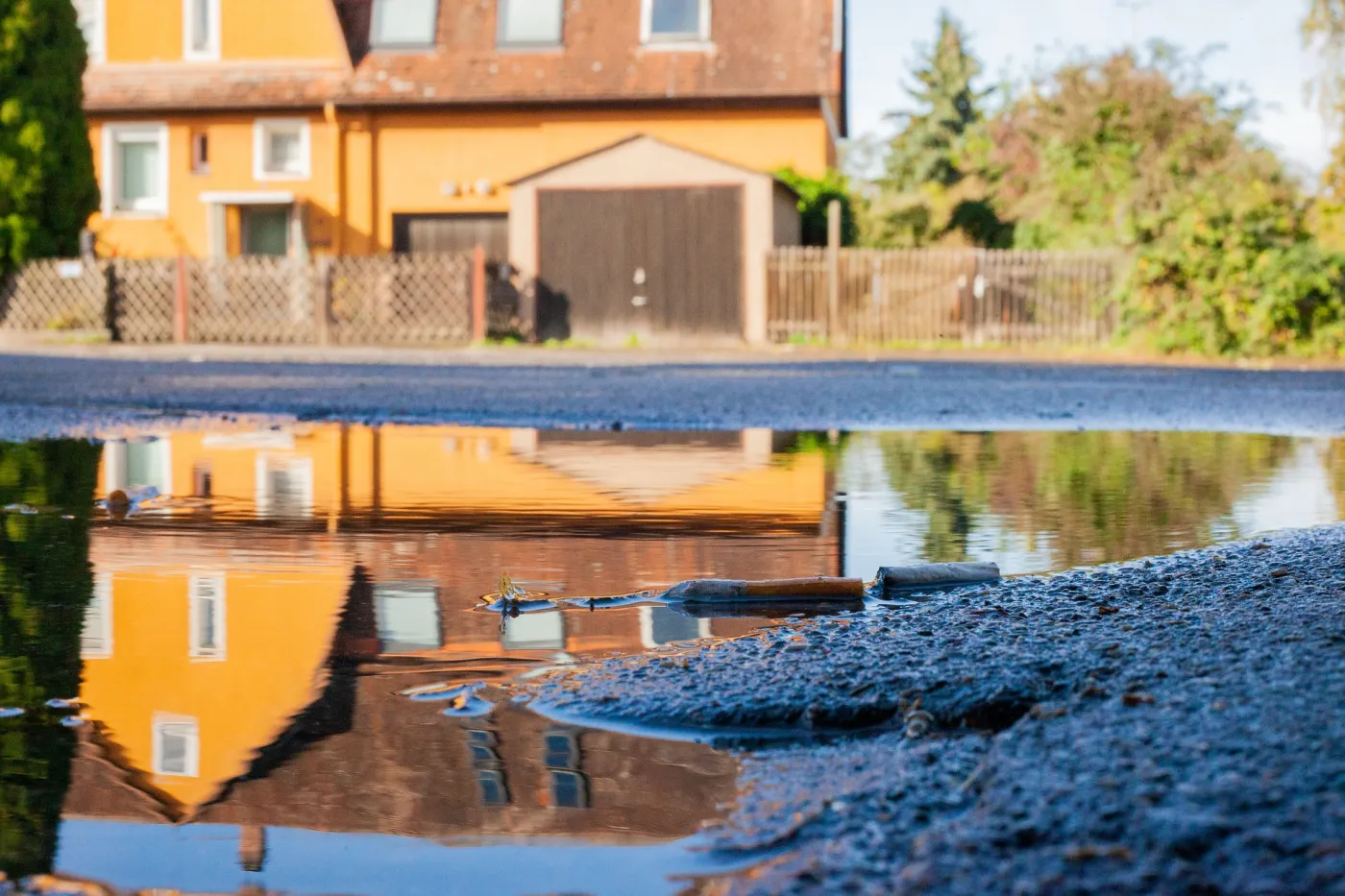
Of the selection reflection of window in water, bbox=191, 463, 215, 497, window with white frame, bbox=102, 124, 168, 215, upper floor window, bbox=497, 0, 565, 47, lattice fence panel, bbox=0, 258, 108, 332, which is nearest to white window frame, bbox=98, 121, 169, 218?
window with white frame, bbox=102, 124, 168, 215

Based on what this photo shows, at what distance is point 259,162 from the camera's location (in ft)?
97.5

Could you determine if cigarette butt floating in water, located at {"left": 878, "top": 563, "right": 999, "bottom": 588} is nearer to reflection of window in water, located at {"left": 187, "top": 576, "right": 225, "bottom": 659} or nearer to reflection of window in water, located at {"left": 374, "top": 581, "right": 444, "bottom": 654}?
reflection of window in water, located at {"left": 374, "top": 581, "right": 444, "bottom": 654}

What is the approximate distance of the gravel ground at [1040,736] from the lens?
6.73 feet

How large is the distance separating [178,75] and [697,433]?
22655 millimetres

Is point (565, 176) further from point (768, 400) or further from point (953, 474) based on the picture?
point (953, 474)

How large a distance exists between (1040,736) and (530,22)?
91.2 feet

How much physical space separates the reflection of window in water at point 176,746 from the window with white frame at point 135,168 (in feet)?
93.6

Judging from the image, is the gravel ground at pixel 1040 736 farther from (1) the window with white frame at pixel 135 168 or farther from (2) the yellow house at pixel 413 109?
(1) the window with white frame at pixel 135 168

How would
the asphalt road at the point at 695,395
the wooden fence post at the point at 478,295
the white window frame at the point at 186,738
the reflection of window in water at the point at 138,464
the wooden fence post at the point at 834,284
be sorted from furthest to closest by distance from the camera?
the wooden fence post at the point at 478,295 → the wooden fence post at the point at 834,284 → the asphalt road at the point at 695,395 → the reflection of window in water at the point at 138,464 → the white window frame at the point at 186,738

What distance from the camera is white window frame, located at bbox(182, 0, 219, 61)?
97.6 ft

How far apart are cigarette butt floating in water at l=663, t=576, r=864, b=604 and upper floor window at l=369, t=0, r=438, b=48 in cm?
2624

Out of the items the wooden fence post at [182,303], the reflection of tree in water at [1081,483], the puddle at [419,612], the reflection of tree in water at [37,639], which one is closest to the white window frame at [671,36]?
the wooden fence post at [182,303]

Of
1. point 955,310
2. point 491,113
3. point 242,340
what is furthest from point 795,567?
point 491,113

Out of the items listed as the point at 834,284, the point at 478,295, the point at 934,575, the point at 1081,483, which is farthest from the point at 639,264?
the point at 934,575
